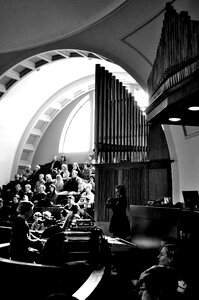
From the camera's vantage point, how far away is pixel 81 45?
9.52 meters

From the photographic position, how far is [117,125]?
845 centimetres

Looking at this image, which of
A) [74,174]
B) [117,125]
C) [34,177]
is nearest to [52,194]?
[74,174]

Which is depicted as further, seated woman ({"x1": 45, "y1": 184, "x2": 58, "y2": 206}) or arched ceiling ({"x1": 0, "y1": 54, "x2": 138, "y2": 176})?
arched ceiling ({"x1": 0, "y1": 54, "x2": 138, "y2": 176})

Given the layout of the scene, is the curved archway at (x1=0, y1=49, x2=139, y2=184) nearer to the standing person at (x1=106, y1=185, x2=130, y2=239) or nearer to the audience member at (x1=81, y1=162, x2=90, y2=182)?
the audience member at (x1=81, y1=162, x2=90, y2=182)

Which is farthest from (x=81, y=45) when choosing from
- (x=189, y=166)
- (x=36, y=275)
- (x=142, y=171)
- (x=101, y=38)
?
(x=36, y=275)

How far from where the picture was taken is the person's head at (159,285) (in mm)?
1903

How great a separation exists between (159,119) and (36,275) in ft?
9.47

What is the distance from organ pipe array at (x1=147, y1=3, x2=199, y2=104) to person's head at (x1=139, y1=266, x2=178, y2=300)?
2278 mm

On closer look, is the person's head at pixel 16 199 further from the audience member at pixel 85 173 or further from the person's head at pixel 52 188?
the audience member at pixel 85 173

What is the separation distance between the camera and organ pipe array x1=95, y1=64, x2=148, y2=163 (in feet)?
26.7

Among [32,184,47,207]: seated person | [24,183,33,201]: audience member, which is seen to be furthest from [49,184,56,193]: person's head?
[24,183,33,201]: audience member

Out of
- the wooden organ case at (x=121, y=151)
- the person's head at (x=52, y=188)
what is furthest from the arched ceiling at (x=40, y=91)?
the person's head at (x=52, y=188)

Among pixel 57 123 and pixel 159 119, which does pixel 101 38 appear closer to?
pixel 159 119

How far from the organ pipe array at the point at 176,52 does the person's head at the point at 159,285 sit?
2278 mm
